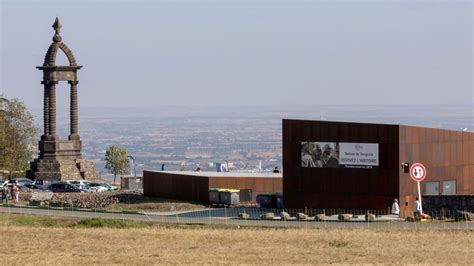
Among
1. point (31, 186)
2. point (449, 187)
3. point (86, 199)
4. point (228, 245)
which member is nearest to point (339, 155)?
point (449, 187)

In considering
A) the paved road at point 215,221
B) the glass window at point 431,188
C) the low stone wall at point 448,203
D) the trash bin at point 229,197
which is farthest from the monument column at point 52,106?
the low stone wall at point 448,203

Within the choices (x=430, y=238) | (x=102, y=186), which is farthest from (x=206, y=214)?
(x=102, y=186)

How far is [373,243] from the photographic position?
50.6 meters

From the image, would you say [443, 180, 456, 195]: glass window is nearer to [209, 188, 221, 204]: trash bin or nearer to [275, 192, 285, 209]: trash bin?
[275, 192, 285, 209]: trash bin

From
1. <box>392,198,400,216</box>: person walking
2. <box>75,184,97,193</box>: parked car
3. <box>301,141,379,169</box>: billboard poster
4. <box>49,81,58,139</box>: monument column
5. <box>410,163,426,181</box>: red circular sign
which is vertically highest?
<box>49,81,58,139</box>: monument column

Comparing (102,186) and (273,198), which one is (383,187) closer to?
(273,198)

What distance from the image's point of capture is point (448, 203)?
66.4 metres

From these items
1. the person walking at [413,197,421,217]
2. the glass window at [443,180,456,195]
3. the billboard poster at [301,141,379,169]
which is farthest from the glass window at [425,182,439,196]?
the person walking at [413,197,421,217]

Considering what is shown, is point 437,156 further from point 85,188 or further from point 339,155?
point 85,188

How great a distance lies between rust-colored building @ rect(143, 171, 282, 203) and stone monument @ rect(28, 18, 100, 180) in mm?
20648

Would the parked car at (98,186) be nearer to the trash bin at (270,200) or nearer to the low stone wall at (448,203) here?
the trash bin at (270,200)

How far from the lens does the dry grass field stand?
146ft

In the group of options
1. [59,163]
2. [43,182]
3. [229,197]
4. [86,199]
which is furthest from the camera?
[59,163]

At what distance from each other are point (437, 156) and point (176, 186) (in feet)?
68.1
